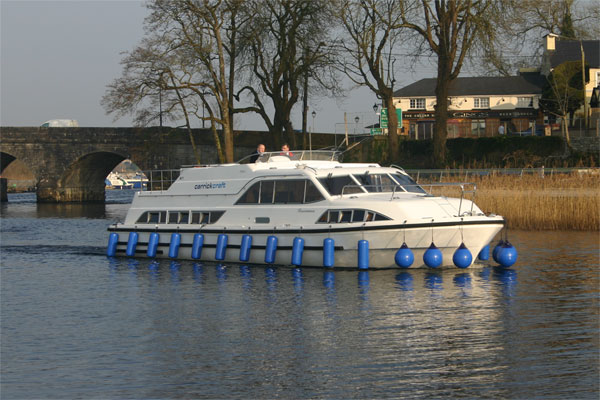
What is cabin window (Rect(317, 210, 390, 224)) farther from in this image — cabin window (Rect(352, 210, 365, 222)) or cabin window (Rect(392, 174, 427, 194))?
cabin window (Rect(392, 174, 427, 194))

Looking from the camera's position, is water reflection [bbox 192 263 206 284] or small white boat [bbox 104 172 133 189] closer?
water reflection [bbox 192 263 206 284]

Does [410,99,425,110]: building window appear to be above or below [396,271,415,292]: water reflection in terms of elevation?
above

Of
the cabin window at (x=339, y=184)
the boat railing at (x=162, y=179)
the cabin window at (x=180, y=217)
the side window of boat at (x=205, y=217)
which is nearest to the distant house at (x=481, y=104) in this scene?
the boat railing at (x=162, y=179)

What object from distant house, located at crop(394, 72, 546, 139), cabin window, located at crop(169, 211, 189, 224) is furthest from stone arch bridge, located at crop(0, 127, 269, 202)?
cabin window, located at crop(169, 211, 189, 224)

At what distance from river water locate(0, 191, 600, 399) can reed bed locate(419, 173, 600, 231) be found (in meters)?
5.10

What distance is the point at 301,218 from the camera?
22.5 meters

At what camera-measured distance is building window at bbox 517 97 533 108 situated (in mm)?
79938

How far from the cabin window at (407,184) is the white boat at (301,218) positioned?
1.7 inches

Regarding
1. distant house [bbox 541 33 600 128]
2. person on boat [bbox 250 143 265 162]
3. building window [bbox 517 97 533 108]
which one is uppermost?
distant house [bbox 541 33 600 128]

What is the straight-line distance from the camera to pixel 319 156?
25219mm

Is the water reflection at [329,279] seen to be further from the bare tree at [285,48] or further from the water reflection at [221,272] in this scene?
the bare tree at [285,48]

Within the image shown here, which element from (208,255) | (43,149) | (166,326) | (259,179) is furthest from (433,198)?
(43,149)

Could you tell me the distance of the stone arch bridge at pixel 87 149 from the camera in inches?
2621

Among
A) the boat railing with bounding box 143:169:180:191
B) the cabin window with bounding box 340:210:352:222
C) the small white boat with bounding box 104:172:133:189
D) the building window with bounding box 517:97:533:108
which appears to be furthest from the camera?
the small white boat with bounding box 104:172:133:189
